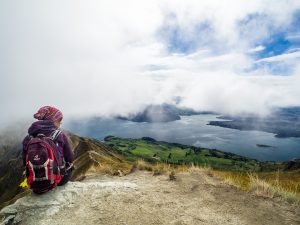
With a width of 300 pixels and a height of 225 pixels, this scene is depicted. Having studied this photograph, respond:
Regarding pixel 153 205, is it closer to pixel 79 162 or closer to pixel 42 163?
pixel 42 163

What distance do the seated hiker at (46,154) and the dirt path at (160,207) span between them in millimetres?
665

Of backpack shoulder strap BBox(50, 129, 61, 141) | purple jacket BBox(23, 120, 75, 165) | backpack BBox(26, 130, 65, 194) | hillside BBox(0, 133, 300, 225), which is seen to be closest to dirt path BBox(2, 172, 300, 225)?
hillside BBox(0, 133, 300, 225)

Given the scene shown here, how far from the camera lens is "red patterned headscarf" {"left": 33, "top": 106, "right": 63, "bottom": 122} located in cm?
950

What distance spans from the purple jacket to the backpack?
18 centimetres

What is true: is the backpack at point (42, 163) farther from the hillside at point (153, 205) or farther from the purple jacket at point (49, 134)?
the hillside at point (153, 205)

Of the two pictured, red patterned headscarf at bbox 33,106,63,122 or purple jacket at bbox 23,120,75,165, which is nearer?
purple jacket at bbox 23,120,75,165

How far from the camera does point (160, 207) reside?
29.0ft

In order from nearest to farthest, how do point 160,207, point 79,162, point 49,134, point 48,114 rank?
1. point 160,207
2. point 49,134
3. point 48,114
4. point 79,162

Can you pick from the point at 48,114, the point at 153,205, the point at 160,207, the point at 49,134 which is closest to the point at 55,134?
the point at 49,134

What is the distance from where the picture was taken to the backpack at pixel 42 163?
840 cm

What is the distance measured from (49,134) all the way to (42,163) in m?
1.21

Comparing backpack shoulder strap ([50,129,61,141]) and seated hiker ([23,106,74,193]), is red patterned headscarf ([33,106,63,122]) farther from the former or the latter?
backpack shoulder strap ([50,129,61,141])

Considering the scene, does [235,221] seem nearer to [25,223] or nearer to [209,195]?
[209,195]

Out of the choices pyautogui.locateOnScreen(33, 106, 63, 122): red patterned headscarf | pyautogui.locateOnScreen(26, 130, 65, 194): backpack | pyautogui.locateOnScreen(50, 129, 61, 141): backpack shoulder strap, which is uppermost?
pyautogui.locateOnScreen(33, 106, 63, 122): red patterned headscarf
